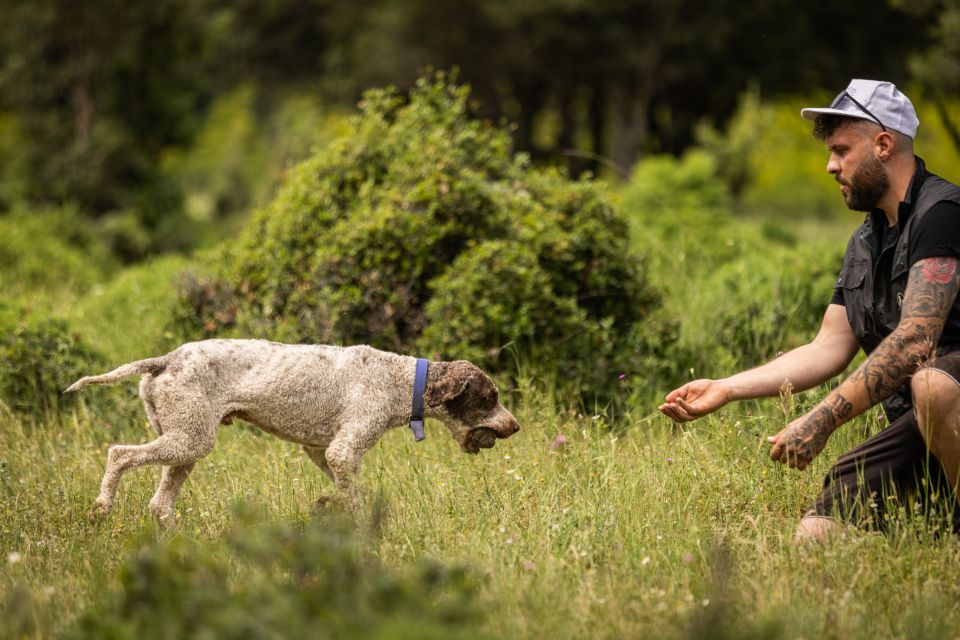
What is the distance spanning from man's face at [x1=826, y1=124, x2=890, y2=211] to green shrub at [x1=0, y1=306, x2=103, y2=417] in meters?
4.73

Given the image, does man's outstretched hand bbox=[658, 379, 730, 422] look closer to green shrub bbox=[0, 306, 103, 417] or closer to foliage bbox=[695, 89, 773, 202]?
green shrub bbox=[0, 306, 103, 417]

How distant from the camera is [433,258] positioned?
696 centimetres

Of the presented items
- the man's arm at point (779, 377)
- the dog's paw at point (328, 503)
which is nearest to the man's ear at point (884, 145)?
the man's arm at point (779, 377)

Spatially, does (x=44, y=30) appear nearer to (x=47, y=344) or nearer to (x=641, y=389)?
(x=47, y=344)

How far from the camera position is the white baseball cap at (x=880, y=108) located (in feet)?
13.8

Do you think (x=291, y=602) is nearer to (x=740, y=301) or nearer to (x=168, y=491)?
(x=168, y=491)

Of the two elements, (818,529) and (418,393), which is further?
(418,393)

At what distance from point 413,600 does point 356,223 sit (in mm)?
4341

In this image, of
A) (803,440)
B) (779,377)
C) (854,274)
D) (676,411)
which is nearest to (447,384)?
(676,411)

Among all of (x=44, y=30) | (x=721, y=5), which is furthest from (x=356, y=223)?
(x=721, y=5)

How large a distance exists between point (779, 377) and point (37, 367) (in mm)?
4621

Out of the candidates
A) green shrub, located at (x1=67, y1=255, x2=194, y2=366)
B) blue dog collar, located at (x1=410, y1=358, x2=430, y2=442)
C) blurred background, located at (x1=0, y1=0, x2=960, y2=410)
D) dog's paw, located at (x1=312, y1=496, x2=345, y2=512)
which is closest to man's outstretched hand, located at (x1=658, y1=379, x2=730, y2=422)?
blue dog collar, located at (x1=410, y1=358, x2=430, y2=442)

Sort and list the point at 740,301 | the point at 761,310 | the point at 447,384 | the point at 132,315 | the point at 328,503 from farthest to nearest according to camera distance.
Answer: the point at 132,315
the point at 740,301
the point at 761,310
the point at 447,384
the point at 328,503

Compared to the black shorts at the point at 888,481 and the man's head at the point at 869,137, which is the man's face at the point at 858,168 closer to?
the man's head at the point at 869,137
